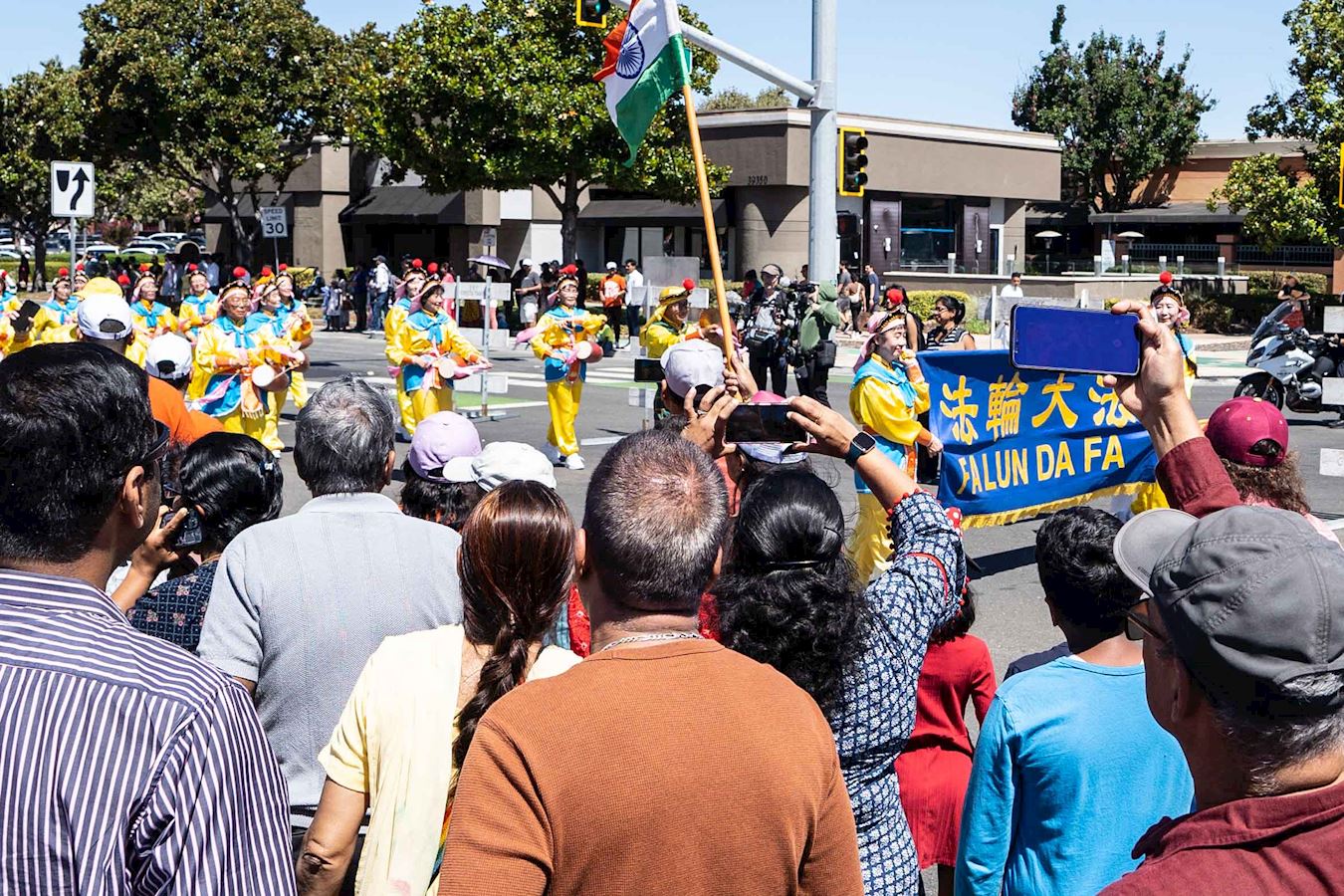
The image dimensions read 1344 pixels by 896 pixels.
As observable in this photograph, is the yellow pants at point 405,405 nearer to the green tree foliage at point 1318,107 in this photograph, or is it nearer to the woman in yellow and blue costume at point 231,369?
the woman in yellow and blue costume at point 231,369

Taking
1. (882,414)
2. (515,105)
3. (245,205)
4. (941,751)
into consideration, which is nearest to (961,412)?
(882,414)

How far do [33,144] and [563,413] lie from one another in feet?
138

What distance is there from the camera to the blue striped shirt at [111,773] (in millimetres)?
1930

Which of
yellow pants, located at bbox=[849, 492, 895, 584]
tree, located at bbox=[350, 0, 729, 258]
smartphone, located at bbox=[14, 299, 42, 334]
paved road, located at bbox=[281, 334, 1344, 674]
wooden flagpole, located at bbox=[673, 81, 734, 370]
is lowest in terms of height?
paved road, located at bbox=[281, 334, 1344, 674]

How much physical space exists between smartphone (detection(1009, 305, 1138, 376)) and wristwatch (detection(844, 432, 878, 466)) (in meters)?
0.48

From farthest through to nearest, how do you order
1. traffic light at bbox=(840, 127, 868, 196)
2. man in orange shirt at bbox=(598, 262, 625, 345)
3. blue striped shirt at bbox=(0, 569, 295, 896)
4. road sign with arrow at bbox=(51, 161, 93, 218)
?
man in orange shirt at bbox=(598, 262, 625, 345), road sign with arrow at bbox=(51, 161, 93, 218), traffic light at bbox=(840, 127, 868, 196), blue striped shirt at bbox=(0, 569, 295, 896)

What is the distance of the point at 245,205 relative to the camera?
2153 inches

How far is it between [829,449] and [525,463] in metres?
0.87

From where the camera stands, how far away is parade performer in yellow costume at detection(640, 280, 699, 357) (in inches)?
571

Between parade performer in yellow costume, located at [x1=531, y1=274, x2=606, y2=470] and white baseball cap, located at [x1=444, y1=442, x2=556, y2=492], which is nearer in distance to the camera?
white baseball cap, located at [x1=444, y1=442, x2=556, y2=492]

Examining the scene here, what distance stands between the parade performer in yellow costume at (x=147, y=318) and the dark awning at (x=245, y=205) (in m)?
33.3

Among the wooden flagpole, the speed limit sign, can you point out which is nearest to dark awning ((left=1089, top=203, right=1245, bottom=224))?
the speed limit sign

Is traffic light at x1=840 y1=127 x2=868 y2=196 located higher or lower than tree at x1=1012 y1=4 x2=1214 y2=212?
lower

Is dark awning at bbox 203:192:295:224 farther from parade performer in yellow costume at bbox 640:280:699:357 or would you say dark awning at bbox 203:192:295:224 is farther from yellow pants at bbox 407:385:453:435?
parade performer in yellow costume at bbox 640:280:699:357
